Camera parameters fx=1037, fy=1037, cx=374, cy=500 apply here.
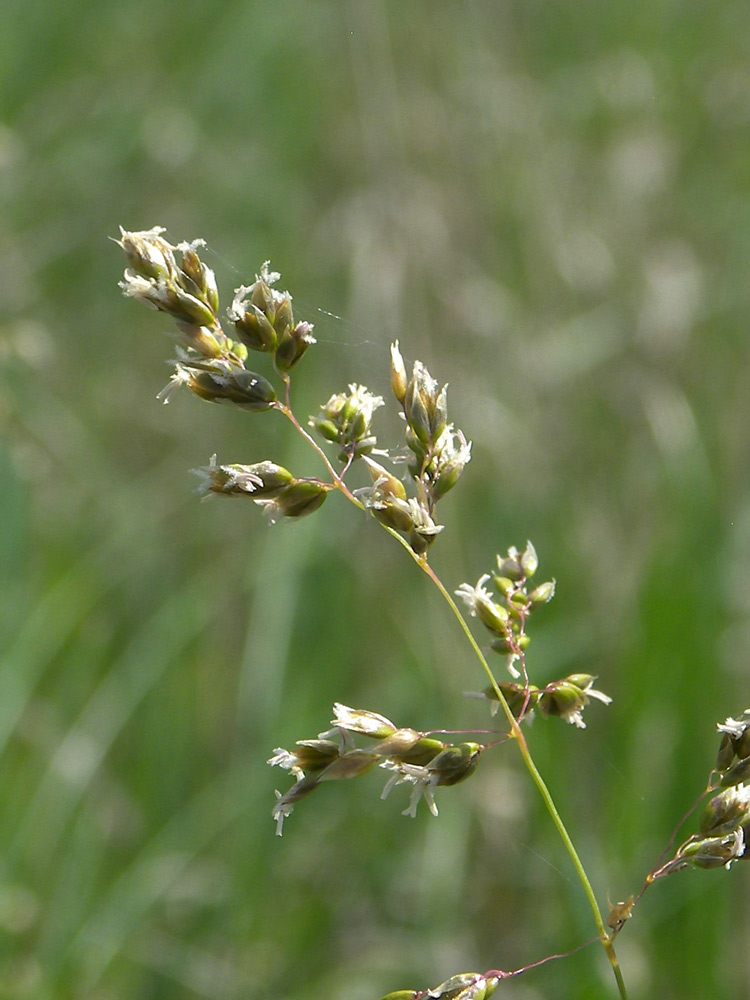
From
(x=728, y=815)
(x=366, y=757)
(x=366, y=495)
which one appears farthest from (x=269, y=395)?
(x=728, y=815)

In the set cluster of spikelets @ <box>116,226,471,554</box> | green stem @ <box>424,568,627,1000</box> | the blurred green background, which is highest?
the blurred green background

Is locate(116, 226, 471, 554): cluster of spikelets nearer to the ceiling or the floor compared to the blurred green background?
nearer to the floor

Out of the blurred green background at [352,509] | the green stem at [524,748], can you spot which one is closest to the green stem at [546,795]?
the green stem at [524,748]

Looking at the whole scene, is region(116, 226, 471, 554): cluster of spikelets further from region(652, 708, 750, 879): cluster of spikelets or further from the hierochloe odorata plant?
region(652, 708, 750, 879): cluster of spikelets

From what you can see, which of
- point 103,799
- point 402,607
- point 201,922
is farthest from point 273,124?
point 201,922

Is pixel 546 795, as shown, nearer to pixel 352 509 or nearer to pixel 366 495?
pixel 366 495

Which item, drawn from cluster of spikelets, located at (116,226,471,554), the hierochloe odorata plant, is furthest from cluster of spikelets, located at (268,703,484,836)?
cluster of spikelets, located at (116,226,471,554)
